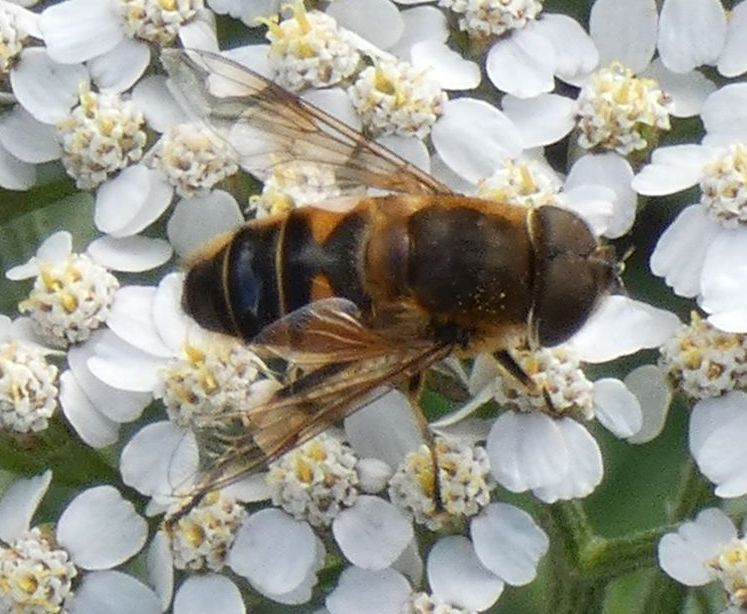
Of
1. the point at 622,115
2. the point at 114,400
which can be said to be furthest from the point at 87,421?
the point at 622,115

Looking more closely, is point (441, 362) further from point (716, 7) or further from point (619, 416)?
point (716, 7)

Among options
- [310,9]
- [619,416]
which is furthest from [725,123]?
[310,9]

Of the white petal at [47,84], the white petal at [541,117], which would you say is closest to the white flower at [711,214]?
the white petal at [541,117]

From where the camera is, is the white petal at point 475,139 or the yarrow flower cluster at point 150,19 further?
the yarrow flower cluster at point 150,19

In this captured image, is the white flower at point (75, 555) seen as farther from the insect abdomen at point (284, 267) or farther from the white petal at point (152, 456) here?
the insect abdomen at point (284, 267)

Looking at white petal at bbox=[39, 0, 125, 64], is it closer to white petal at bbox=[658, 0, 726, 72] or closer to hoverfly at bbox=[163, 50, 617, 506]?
hoverfly at bbox=[163, 50, 617, 506]

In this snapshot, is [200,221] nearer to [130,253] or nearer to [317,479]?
[130,253]

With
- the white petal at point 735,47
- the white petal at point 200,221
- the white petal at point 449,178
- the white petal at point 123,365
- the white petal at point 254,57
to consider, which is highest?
the white petal at point 735,47

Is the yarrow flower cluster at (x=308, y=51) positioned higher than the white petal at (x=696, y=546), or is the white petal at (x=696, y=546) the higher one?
the yarrow flower cluster at (x=308, y=51)
